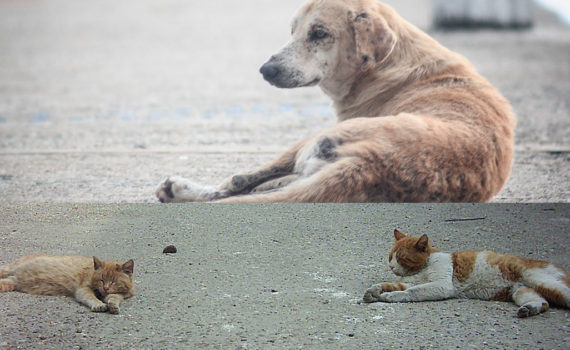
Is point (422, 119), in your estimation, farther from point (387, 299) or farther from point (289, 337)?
point (289, 337)

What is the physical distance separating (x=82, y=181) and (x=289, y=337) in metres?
2.59

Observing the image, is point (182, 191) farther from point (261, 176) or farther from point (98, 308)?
point (98, 308)

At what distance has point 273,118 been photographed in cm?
684

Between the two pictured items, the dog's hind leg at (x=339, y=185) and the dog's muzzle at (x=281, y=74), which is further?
the dog's muzzle at (x=281, y=74)

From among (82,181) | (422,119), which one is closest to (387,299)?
(422,119)

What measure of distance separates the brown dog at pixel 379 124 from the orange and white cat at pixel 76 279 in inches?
45.2

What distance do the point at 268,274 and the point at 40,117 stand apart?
4481 mm

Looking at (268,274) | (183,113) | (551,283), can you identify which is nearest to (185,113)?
(183,113)

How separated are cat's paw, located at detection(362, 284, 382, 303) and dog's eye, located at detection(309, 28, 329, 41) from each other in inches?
85.2

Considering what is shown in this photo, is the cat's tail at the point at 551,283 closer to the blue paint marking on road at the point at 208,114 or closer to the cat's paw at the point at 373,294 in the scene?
the cat's paw at the point at 373,294

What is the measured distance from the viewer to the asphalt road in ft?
8.67

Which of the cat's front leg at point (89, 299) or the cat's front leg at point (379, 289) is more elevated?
the cat's front leg at point (379, 289)

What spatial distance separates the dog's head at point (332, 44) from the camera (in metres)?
4.66

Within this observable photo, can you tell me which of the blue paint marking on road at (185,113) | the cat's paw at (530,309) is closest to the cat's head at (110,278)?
the cat's paw at (530,309)
